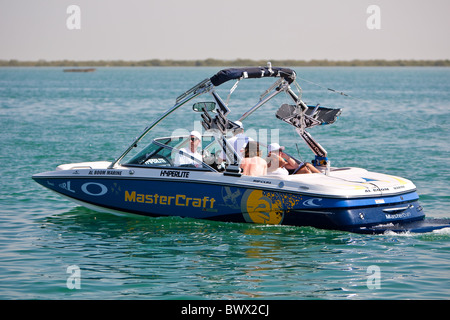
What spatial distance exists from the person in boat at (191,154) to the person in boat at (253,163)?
2.74 ft

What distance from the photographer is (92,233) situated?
41.7 feet

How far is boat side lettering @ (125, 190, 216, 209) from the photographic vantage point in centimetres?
1249

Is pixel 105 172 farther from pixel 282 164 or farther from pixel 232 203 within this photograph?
pixel 282 164

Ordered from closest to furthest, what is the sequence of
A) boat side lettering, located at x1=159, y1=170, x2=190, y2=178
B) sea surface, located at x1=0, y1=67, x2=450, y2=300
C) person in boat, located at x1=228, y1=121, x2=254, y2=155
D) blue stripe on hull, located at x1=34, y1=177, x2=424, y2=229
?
sea surface, located at x1=0, y1=67, x2=450, y2=300 < blue stripe on hull, located at x1=34, y1=177, x2=424, y2=229 < boat side lettering, located at x1=159, y1=170, x2=190, y2=178 < person in boat, located at x1=228, y1=121, x2=254, y2=155

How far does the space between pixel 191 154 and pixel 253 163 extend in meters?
1.20

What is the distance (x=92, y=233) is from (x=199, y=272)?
126 inches

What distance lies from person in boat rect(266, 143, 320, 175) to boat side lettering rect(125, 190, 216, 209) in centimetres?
134

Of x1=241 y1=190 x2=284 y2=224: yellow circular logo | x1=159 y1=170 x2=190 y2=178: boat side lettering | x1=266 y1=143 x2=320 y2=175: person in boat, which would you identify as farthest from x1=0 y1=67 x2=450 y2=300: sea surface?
x1=266 y1=143 x2=320 y2=175: person in boat

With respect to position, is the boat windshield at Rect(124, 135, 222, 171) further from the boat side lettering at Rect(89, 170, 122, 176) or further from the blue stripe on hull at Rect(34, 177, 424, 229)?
the blue stripe on hull at Rect(34, 177, 424, 229)

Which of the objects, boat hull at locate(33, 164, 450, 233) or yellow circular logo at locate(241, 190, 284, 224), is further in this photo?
yellow circular logo at locate(241, 190, 284, 224)

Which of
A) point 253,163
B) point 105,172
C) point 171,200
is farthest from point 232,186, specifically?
point 105,172

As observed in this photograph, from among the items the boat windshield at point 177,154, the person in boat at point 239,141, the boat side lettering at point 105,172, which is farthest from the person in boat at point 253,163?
the boat side lettering at point 105,172

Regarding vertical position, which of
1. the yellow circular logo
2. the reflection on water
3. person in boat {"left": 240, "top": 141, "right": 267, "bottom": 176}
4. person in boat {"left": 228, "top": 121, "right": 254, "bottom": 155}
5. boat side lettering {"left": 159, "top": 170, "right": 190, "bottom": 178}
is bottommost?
the reflection on water
